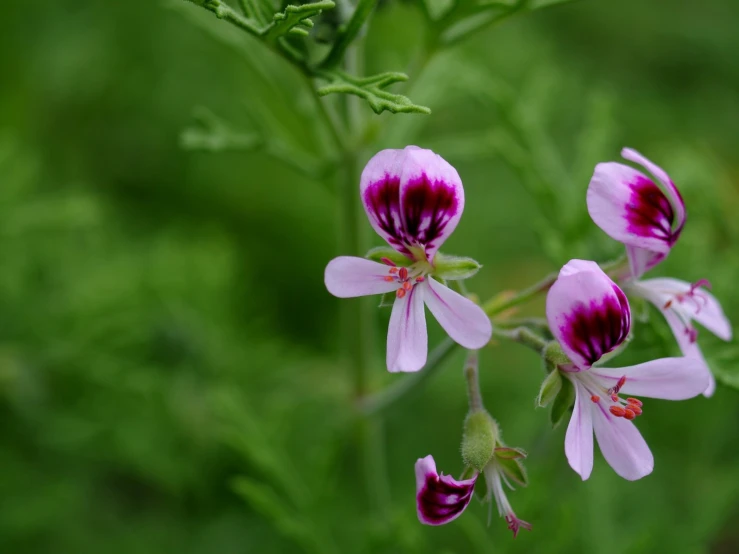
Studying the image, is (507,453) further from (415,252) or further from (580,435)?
(415,252)

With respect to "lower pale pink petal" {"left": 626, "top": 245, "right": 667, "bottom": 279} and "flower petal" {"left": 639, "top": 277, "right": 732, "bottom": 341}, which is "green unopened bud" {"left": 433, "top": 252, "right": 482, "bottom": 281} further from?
"flower petal" {"left": 639, "top": 277, "right": 732, "bottom": 341}

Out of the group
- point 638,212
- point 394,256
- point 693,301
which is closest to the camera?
point 638,212

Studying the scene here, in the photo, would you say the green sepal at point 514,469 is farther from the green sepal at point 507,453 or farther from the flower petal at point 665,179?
the flower petal at point 665,179

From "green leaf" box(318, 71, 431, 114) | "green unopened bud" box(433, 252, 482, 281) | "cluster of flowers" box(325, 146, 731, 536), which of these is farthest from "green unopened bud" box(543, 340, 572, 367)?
"green leaf" box(318, 71, 431, 114)

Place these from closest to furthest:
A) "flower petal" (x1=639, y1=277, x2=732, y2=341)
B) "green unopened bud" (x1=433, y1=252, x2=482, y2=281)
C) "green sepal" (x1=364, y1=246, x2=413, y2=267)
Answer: "green unopened bud" (x1=433, y1=252, x2=482, y2=281)
"green sepal" (x1=364, y1=246, x2=413, y2=267)
"flower petal" (x1=639, y1=277, x2=732, y2=341)

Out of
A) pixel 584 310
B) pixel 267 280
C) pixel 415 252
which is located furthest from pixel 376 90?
pixel 267 280

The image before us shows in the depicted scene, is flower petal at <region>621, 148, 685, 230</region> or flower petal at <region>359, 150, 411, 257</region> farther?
flower petal at <region>621, 148, 685, 230</region>
